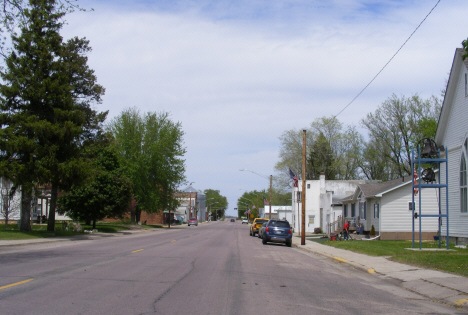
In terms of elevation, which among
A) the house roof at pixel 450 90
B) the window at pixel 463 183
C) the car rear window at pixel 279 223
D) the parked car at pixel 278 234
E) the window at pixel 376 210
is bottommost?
the parked car at pixel 278 234

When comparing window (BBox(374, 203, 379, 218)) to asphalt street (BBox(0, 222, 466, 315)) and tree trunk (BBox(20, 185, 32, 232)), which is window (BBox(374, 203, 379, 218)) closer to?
asphalt street (BBox(0, 222, 466, 315))

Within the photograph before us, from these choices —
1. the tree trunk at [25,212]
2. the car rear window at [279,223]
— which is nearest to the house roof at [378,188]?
the car rear window at [279,223]

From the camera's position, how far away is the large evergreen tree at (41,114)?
90.2 feet

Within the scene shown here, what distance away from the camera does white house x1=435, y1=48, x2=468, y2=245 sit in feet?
73.7

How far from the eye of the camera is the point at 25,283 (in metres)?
9.50

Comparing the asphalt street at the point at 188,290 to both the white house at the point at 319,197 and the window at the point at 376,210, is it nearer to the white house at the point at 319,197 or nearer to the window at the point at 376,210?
the window at the point at 376,210

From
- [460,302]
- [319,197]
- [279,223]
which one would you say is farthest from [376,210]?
[460,302]

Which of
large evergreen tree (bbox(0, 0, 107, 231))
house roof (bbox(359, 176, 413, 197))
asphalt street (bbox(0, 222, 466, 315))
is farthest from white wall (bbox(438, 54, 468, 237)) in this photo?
large evergreen tree (bbox(0, 0, 107, 231))

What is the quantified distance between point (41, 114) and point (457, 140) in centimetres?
2544

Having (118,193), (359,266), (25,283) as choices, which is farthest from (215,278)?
(118,193)

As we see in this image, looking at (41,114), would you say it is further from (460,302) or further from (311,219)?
(311,219)

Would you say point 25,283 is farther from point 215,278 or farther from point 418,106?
point 418,106

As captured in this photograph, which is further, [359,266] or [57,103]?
[57,103]

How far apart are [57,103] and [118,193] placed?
43.2 feet
